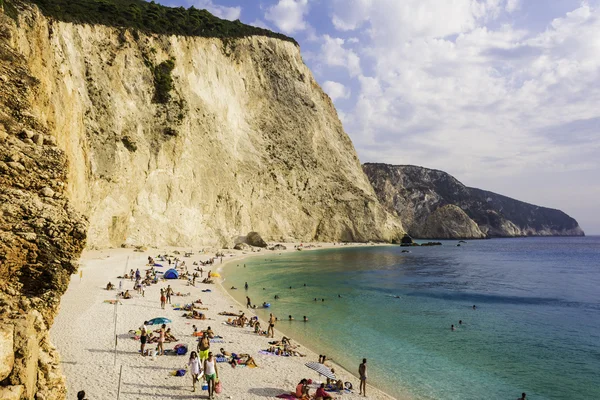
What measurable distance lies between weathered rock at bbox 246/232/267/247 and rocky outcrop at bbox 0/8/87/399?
58.5 metres

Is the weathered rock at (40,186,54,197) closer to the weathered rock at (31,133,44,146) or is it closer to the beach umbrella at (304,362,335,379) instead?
the weathered rock at (31,133,44,146)

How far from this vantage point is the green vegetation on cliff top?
48.9 m

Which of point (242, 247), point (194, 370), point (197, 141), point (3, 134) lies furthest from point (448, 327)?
point (197, 141)

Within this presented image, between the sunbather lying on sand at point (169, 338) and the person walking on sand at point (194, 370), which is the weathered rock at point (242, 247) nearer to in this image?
the sunbather lying on sand at point (169, 338)

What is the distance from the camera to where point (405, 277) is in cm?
4334

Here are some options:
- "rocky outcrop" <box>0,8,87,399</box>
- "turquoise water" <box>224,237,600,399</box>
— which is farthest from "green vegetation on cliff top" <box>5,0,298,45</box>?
"rocky outcrop" <box>0,8,87,399</box>

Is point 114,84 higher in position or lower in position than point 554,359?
higher

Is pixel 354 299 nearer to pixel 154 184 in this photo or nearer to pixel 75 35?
pixel 154 184

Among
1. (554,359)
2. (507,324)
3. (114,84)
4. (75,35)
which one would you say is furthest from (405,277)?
(75,35)

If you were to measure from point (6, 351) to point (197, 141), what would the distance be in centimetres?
5799

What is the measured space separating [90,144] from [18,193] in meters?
42.1

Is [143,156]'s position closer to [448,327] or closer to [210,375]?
[448,327]

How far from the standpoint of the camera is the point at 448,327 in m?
23.2

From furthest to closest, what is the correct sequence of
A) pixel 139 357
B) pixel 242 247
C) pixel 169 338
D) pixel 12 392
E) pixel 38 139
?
pixel 242 247
pixel 169 338
pixel 139 357
pixel 38 139
pixel 12 392
